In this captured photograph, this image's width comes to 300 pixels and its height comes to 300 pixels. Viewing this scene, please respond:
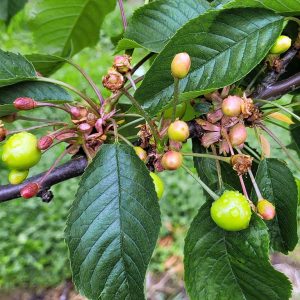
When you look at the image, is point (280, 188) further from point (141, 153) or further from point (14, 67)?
point (14, 67)

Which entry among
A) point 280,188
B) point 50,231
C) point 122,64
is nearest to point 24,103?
point 122,64

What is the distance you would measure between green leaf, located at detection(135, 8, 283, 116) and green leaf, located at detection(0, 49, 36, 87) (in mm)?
228

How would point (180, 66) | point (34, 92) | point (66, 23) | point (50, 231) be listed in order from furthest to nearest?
point (50, 231) < point (66, 23) < point (34, 92) < point (180, 66)

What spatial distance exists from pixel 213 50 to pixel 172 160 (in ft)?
0.65

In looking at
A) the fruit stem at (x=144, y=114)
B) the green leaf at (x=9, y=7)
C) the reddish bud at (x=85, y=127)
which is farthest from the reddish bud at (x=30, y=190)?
the green leaf at (x=9, y=7)

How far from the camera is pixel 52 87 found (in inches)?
37.4

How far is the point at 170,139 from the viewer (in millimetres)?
859

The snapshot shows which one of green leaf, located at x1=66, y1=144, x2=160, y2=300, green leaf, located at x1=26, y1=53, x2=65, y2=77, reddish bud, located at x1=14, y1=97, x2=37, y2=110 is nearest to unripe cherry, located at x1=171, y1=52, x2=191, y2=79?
green leaf, located at x1=66, y1=144, x2=160, y2=300

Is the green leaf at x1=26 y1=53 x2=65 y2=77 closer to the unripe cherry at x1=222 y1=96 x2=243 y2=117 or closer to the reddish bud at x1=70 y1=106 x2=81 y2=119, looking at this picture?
the reddish bud at x1=70 y1=106 x2=81 y2=119

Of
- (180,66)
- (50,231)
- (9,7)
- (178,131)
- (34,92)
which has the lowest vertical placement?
(50,231)

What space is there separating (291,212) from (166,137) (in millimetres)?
296

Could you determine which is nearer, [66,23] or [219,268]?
[219,268]

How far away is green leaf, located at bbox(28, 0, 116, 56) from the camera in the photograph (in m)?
1.48

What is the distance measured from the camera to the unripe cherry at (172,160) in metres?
0.79
